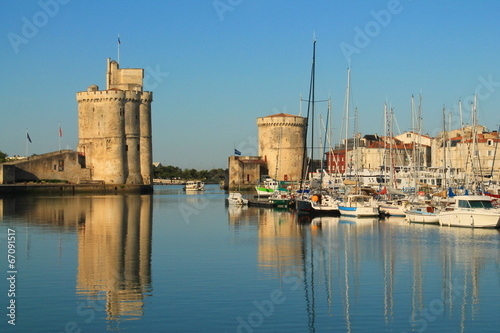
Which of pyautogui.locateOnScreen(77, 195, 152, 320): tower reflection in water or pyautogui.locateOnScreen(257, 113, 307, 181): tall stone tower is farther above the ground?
pyautogui.locateOnScreen(257, 113, 307, 181): tall stone tower

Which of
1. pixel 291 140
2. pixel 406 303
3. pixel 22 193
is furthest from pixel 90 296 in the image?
pixel 291 140

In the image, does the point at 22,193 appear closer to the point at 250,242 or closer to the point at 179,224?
the point at 179,224

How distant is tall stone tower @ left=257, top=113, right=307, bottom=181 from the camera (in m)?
65.8

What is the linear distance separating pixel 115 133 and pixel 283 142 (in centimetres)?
1589

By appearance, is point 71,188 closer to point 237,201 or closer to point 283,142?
point 237,201

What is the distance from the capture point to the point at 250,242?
21375 mm

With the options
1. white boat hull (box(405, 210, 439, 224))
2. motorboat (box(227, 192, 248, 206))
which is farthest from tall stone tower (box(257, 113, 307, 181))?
white boat hull (box(405, 210, 439, 224))

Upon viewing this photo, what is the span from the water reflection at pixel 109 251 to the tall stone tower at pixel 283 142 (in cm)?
3161

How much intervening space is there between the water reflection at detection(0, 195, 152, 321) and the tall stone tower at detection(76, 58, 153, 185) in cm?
2251

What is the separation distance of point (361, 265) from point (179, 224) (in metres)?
13.0

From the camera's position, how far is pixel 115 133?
58.0 meters

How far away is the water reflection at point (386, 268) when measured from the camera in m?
11.9

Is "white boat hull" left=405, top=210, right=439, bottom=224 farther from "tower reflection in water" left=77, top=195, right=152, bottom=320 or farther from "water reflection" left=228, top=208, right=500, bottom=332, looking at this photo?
"tower reflection in water" left=77, top=195, right=152, bottom=320

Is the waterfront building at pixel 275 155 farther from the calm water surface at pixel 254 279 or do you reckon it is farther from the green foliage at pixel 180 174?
the green foliage at pixel 180 174
